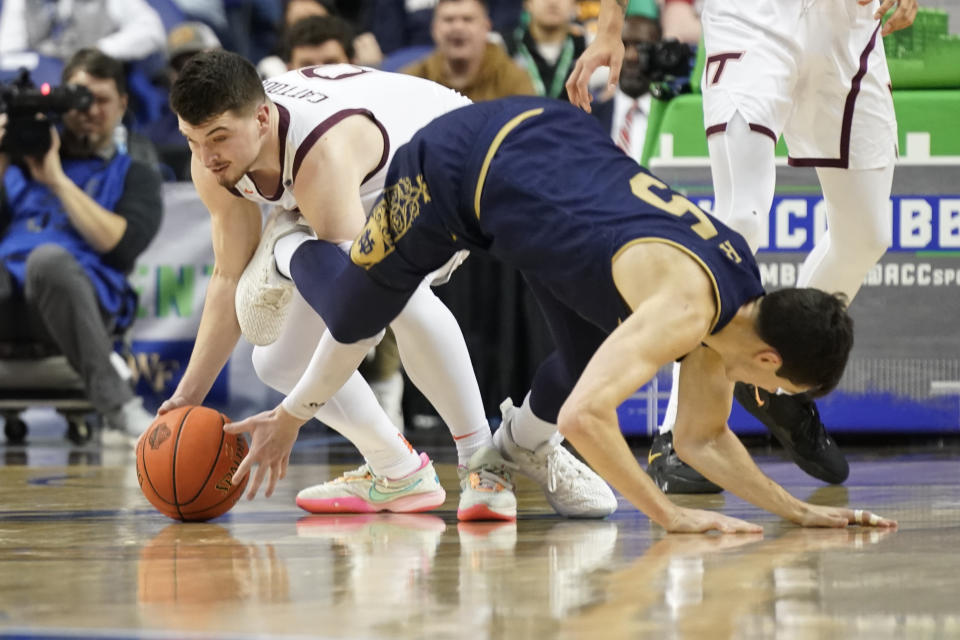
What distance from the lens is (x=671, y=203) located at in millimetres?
2768

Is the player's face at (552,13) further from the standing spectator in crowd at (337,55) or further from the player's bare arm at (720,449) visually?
the player's bare arm at (720,449)

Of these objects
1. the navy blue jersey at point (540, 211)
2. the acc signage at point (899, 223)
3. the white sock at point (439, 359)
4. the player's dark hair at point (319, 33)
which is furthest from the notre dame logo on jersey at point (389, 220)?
the player's dark hair at point (319, 33)

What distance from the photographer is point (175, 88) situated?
3.16 metres

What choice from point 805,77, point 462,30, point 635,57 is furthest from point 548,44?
point 805,77

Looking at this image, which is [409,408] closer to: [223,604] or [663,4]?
[663,4]

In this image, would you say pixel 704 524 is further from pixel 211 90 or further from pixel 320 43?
pixel 320 43

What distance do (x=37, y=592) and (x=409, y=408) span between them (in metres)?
4.32

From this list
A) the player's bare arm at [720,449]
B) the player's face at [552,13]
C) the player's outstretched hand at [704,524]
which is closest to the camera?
the player's outstretched hand at [704,524]

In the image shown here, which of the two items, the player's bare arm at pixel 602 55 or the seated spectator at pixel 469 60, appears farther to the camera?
the seated spectator at pixel 469 60

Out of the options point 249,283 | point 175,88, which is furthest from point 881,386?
point 175,88

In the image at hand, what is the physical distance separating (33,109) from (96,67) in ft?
1.24

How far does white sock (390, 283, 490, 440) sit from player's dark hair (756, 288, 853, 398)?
94 centimetres

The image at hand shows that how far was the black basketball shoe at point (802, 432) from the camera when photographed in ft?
12.9

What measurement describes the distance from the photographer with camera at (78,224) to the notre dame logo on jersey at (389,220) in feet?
10.7
